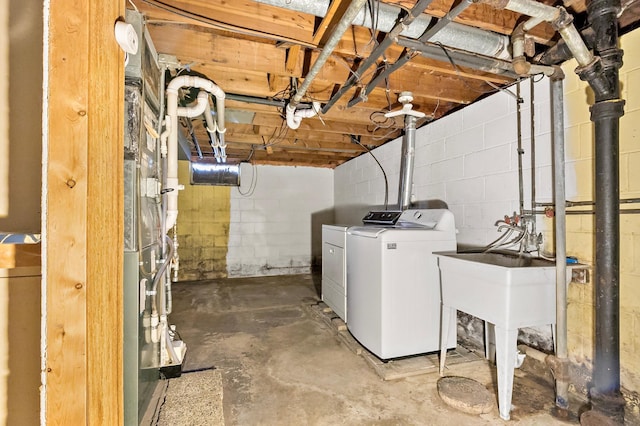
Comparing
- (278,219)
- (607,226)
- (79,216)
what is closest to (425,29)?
(607,226)

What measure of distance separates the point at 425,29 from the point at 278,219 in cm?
425

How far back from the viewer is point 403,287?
7.11 ft

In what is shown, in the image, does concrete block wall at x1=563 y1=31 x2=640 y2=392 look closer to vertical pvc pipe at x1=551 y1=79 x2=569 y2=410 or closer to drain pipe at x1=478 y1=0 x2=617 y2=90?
vertical pvc pipe at x1=551 y1=79 x2=569 y2=410

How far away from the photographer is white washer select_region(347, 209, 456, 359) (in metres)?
2.13

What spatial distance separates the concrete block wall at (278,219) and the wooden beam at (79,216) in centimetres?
433

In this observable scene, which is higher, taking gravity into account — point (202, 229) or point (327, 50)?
point (327, 50)

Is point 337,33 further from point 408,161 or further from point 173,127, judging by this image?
point 408,161

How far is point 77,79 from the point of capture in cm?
Answer: 88

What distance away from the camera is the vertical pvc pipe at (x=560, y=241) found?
1.65m

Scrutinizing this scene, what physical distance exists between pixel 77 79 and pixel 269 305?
3.16 m

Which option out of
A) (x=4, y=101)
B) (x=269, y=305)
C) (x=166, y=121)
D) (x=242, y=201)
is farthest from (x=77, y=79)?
(x=242, y=201)

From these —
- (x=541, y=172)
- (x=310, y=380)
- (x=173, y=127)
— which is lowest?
(x=310, y=380)

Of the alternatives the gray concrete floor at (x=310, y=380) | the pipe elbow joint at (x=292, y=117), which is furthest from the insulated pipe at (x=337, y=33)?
the gray concrete floor at (x=310, y=380)

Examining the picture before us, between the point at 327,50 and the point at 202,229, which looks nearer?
the point at 327,50
